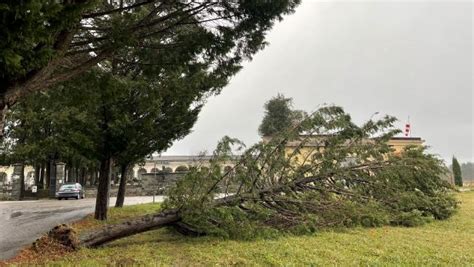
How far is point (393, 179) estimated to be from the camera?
9758mm

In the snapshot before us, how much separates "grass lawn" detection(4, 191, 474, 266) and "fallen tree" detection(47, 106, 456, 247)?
0.35 m

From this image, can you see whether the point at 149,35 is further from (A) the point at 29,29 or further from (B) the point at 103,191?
(B) the point at 103,191

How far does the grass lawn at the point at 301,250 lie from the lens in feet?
19.2

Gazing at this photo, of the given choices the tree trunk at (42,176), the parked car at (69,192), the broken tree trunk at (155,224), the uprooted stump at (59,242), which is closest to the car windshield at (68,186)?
the parked car at (69,192)

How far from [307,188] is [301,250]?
2.79m

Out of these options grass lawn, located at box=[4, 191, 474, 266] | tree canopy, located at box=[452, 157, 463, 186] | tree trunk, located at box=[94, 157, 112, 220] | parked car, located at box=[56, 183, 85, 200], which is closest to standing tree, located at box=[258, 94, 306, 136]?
tree canopy, located at box=[452, 157, 463, 186]

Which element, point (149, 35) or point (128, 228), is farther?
point (128, 228)

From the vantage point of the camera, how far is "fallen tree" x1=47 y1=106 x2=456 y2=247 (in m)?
7.99

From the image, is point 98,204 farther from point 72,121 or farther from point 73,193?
point 73,193

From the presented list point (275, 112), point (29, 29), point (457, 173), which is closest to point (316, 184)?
point (29, 29)

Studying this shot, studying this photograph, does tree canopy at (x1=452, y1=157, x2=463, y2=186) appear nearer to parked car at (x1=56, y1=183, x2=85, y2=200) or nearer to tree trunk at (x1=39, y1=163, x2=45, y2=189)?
parked car at (x1=56, y1=183, x2=85, y2=200)

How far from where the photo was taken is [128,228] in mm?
7781

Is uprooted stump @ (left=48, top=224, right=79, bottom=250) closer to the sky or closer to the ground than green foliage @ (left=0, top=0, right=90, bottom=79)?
closer to the ground

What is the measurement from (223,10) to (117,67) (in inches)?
102
